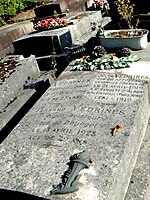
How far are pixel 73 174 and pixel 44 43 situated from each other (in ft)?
15.2

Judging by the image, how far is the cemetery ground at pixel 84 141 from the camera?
2.98 metres

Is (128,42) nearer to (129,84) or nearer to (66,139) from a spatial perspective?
(129,84)

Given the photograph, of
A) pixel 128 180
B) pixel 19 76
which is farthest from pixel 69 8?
pixel 128 180

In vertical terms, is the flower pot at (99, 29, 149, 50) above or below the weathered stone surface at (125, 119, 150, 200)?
above

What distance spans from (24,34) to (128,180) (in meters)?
5.77

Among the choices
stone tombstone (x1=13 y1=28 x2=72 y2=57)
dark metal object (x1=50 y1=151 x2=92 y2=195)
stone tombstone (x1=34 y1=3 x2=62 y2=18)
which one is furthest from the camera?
stone tombstone (x1=34 y1=3 x2=62 y2=18)

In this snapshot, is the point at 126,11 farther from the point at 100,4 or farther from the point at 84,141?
the point at 100,4

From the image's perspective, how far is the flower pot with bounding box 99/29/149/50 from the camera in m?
5.25

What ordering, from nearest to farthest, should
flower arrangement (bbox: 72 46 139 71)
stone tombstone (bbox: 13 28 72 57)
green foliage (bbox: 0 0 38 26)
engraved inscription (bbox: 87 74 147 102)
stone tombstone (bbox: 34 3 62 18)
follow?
engraved inscription (bbox: 87 74 147 102), flower arrangement (bbox: 72 46 139 71), stone tombstone (bbox: 13 28 72 57), stone tombstone (bbox: 34 3 62 18), green foliage (bbox: 0 0 38 26)

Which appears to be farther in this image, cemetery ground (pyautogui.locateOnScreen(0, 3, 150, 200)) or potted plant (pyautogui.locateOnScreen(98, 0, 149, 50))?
potted plant (pyautogui.locateOnScreen(98, 0, 149, 50))

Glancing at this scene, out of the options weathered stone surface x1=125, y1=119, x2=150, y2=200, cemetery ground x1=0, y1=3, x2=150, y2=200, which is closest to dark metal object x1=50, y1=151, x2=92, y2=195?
cemetery ground x1=0, y1=3, x2=150, y2=200

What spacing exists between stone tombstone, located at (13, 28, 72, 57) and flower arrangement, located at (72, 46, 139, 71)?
1740 mm

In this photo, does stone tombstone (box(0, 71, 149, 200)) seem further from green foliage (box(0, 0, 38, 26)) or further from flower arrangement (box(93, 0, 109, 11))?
green foliage (box(0, 0, 38, 26))

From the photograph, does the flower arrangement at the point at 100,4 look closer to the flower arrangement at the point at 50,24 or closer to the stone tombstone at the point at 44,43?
the flower arrangement at the point at 50,24
